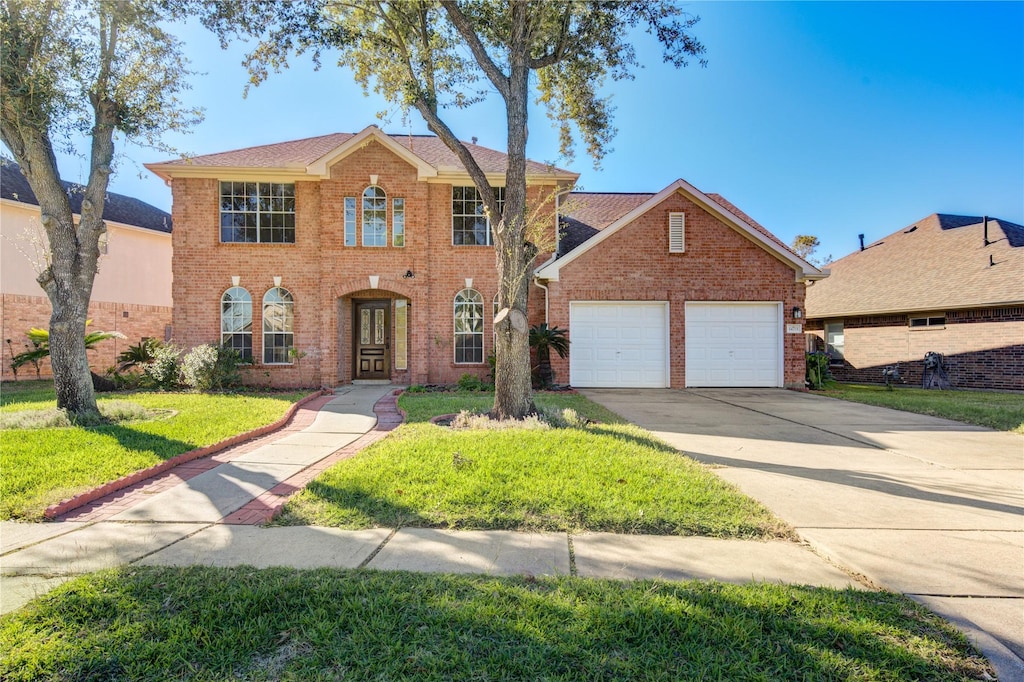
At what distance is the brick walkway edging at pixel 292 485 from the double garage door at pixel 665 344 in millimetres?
6310

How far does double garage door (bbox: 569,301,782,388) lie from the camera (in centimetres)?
1322

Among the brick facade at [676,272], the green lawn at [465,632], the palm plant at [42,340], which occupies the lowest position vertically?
the green lawn at [465,632]

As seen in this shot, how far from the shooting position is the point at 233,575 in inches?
114

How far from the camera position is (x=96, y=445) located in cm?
589

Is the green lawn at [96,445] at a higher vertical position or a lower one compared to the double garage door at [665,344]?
lower

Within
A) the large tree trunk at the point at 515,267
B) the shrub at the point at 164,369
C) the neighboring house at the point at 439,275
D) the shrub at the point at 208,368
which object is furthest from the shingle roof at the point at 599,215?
the shrub at the point at 164,369

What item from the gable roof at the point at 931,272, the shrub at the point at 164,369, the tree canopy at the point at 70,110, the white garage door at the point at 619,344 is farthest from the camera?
the gable roof at the point at 931,272

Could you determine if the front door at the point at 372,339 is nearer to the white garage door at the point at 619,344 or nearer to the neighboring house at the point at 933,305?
the white garage door at the point at 619,344

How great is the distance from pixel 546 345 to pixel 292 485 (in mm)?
8515

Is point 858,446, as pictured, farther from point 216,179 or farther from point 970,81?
point 216,179

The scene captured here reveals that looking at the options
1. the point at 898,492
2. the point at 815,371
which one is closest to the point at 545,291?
the point at 815,371

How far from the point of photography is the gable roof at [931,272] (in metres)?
14.2

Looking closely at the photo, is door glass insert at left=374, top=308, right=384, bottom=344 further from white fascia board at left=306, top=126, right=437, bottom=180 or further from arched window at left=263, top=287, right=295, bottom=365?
white fascia board at left=306, top=126, right=437, bottom=180

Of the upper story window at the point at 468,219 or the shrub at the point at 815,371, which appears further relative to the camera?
the shrub at the point at 815,371
